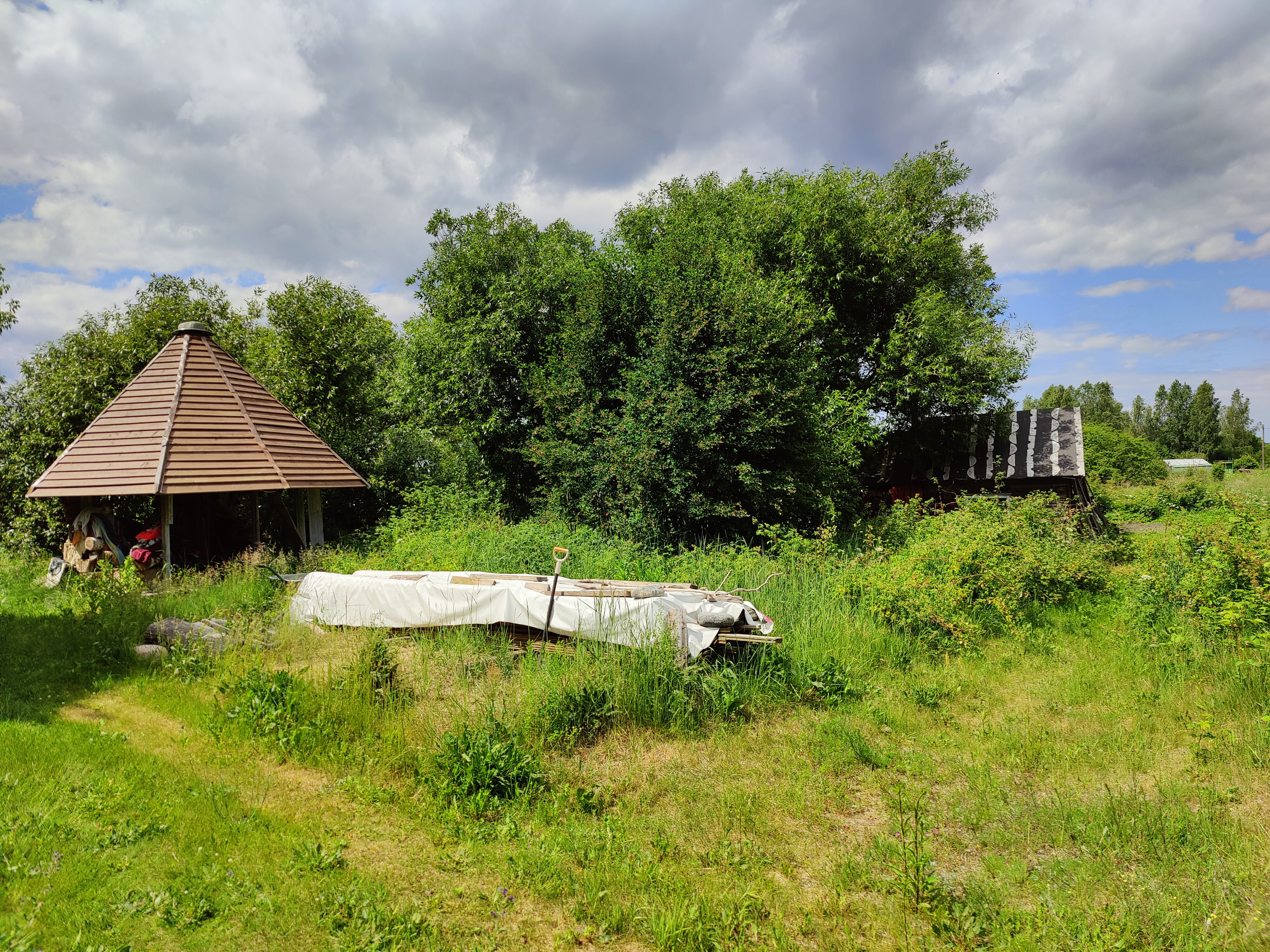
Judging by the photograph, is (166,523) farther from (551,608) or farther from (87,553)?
(551,608)

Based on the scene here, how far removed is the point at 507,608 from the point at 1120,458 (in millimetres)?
34505

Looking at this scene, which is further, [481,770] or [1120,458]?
[1120,458]

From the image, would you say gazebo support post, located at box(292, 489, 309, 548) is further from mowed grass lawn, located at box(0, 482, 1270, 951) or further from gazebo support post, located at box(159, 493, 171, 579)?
mowed grass lawn, located at box(0, 482, 1270, 951)

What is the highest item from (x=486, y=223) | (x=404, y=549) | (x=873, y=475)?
(x=486, y=223)

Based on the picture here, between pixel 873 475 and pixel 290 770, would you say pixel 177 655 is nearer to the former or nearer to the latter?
pixel 290 770

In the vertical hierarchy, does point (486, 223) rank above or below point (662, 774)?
above

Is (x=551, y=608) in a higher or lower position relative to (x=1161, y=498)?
lower

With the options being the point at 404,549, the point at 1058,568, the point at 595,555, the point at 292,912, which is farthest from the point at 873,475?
the point at 292,912

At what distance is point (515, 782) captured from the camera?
14.3 ft

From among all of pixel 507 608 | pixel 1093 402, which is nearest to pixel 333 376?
pixel 507 608

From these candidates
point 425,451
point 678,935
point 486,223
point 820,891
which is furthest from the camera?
point 425,451

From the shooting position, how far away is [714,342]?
11.9 m

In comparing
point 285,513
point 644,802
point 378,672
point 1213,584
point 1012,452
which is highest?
point 1012,452

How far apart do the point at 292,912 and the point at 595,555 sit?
6655 mm
